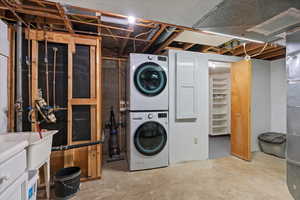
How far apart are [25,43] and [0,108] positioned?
0.94 metres

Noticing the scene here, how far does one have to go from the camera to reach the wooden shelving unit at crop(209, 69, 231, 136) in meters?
5.10

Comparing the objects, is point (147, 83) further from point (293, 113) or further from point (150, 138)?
point (293, 113)

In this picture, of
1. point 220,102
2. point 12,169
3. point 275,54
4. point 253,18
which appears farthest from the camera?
point 220,102

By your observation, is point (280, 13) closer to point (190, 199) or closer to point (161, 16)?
point (161, 16)

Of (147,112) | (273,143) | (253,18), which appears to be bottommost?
(273,143)

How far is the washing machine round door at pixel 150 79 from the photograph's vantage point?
2.56m

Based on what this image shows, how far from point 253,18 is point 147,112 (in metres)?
1.92

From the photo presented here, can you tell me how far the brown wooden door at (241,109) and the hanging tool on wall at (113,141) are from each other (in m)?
2.63

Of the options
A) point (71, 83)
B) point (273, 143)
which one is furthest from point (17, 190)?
point (273, 143)

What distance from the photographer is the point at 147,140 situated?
259 centimetres

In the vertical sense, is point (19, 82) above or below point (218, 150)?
above

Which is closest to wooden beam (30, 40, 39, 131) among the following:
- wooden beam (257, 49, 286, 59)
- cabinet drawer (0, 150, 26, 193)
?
cabinet drawer (0, 150, 26, 193)

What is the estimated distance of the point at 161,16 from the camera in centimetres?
146

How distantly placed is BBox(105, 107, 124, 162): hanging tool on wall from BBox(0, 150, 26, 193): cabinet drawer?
1.90 meters
